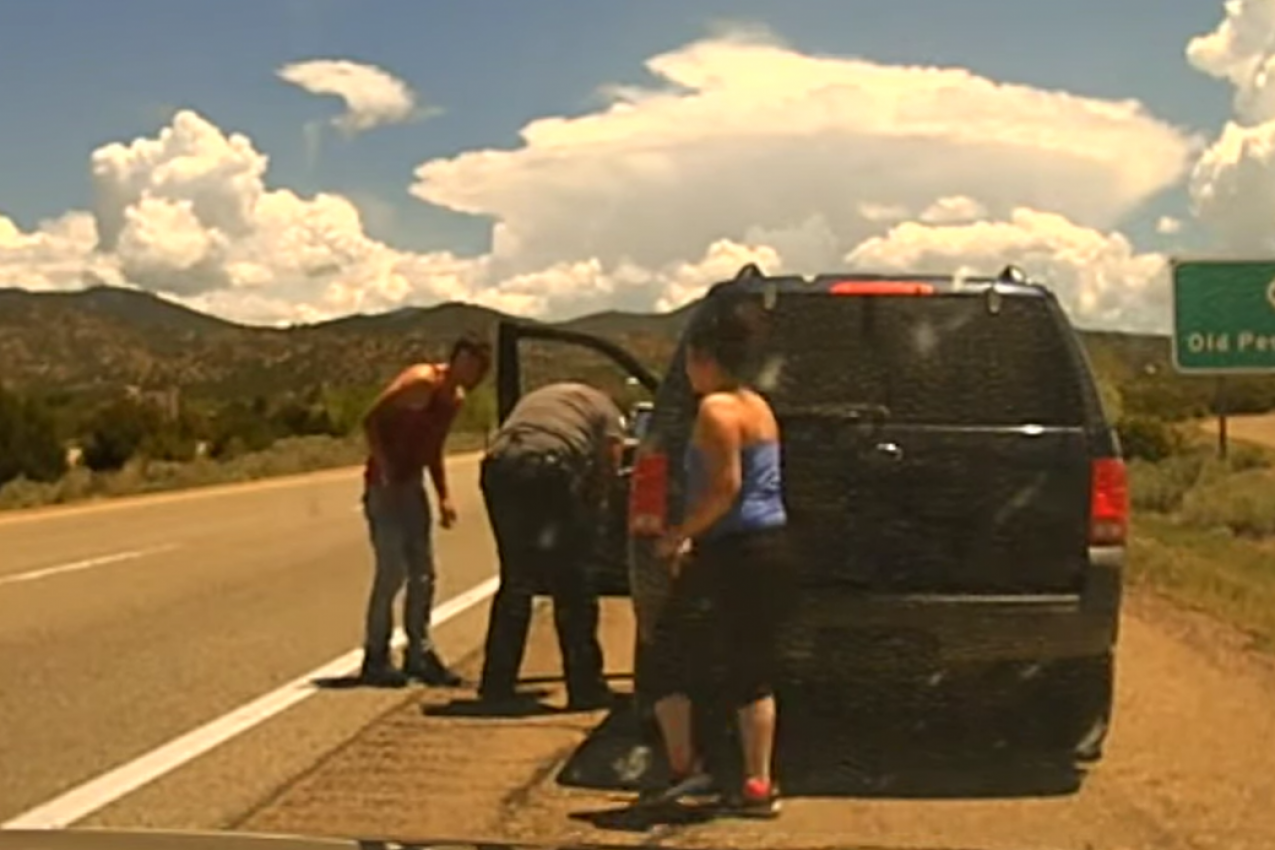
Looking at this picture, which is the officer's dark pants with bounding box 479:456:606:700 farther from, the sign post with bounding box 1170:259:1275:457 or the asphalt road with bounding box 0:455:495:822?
the sign post with bounding box 1170:259:1275:457

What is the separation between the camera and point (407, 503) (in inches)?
472

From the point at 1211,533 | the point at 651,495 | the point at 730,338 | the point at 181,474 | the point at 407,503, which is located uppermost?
the point at 730,338

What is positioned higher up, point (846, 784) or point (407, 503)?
point (407, 503)

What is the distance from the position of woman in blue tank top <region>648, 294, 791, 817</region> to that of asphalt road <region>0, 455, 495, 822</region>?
2.01 m

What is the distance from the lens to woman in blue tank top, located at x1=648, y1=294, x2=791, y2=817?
8.07 meters

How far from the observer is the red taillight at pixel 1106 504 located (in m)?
8.71

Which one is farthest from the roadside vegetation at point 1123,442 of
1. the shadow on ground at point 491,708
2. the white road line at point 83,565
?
the white road line at point 83,565

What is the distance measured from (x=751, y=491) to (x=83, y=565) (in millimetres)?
14569

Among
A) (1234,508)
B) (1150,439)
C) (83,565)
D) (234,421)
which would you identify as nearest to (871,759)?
(83,565)

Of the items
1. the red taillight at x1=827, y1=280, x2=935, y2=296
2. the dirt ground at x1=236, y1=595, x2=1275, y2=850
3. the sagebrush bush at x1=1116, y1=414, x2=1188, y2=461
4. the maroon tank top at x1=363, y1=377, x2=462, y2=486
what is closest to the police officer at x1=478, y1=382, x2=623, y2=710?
the dirt ground at x1=236, y1=595, x2=1275, y2=850

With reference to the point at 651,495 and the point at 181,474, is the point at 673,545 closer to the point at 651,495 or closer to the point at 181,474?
the point at 651,495

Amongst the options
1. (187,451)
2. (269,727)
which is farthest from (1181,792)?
(187,451)

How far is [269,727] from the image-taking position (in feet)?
33.8

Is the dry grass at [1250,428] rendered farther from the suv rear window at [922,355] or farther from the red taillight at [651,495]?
the red taillight at [651,495]
